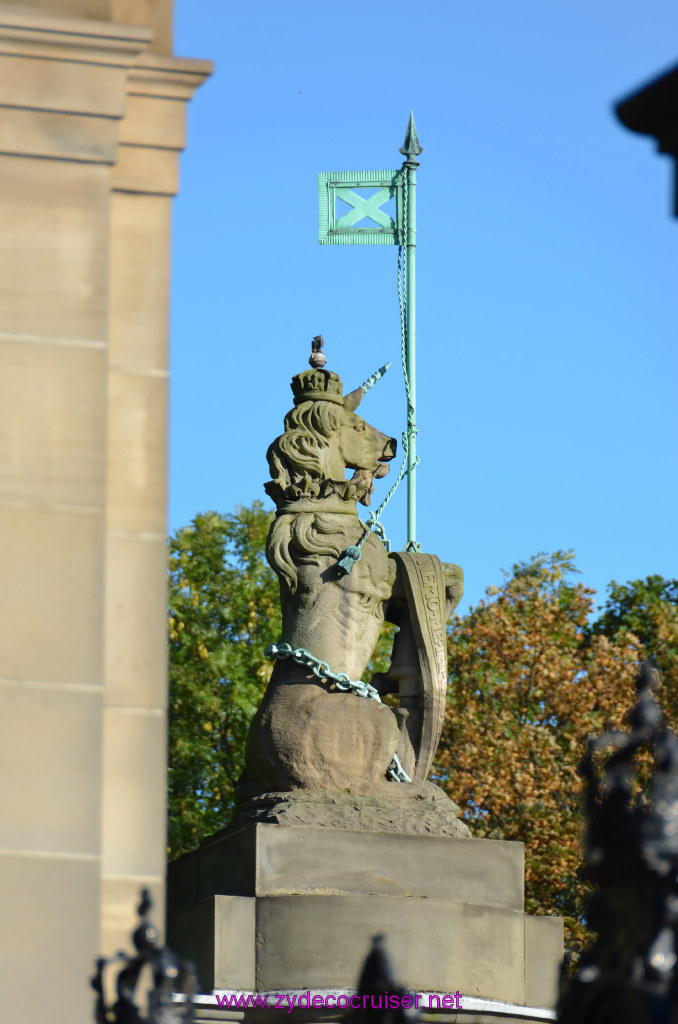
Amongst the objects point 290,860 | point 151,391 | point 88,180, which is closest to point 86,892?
point 151,391

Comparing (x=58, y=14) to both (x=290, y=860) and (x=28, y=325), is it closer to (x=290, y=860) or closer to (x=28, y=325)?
(x=28, y=325)

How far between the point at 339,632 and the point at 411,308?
3773mm

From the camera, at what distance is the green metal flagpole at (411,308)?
15.8 meters

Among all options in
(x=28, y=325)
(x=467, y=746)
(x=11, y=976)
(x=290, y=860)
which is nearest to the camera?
(x=11, y=976)

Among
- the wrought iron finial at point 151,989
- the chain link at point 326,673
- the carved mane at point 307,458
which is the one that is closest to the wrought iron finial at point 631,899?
the wrought iron finial at point 151,989

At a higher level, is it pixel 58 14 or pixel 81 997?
pixel 58 14

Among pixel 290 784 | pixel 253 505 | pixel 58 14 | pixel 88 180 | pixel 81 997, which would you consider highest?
pixel 253 505

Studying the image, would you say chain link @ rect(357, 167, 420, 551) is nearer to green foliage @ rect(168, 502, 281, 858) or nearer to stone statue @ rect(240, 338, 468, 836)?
stone statue @ rect(240, 338, 468, 836)

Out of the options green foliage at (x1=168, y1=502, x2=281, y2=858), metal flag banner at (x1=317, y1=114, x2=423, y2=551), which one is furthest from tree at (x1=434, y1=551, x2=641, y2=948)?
metal flag banner at (x1=317, y1=114, x2=423, y2=551)

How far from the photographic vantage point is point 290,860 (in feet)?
42.1

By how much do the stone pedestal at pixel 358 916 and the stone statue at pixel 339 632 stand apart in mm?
368

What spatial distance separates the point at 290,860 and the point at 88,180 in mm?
6315

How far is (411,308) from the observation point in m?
17.0

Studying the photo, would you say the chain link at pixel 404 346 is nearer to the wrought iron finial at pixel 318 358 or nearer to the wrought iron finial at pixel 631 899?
the wrought iron finial at pixel 318 358
